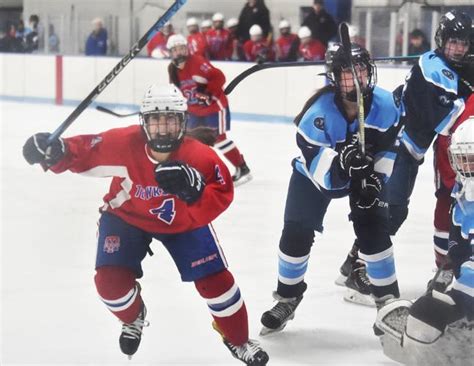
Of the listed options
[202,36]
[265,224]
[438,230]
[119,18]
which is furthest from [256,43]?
[438,230]

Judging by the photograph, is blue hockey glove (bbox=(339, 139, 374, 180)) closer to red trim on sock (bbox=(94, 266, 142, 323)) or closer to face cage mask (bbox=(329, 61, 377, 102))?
face cage mask (bbox=(329, 61, 377, 102))

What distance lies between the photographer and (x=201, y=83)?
6.13 meters

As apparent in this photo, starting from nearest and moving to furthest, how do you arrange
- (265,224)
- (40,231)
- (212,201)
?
(212,201) → (40,231) → (265,224)

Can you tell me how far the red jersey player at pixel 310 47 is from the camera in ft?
31.5

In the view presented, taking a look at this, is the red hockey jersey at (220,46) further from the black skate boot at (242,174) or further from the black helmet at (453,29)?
the black helmet at (453,29)

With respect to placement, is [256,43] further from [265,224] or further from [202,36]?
[265,224]

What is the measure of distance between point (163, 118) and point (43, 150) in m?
0.30

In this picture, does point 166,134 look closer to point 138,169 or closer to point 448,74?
point 138,169

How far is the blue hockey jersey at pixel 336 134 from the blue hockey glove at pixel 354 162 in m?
0.08

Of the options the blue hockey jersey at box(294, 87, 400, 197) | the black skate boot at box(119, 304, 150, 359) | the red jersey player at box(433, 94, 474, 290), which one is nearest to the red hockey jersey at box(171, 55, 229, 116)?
the red jersey player at box(433, 94, 474, 290)

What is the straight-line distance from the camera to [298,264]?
3.06m

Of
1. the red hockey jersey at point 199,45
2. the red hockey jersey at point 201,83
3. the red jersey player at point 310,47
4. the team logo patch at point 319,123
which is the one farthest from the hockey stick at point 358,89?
the red hockey jersey at point 199,45

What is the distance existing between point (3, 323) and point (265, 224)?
75.1 inches

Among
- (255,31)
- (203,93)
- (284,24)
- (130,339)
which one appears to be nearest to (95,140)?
(130,339)
